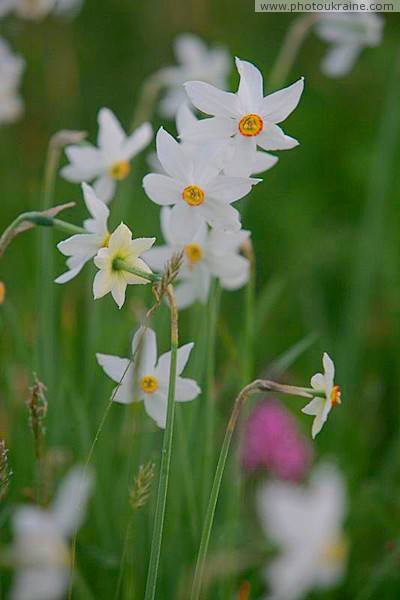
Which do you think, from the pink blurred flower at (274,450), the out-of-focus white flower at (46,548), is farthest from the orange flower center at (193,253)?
the pink blurred flower at (274,450)

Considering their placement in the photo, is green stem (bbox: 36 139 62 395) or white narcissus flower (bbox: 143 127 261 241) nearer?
white narcissus flower (bbox: 143 127 261 241)

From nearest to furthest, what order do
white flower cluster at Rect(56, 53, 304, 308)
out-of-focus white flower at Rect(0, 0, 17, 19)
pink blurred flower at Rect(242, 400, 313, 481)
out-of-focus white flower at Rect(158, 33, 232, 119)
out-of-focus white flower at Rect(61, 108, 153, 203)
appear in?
white flower cluster at Rect(56, 53, 304, 308) < out-of-focus white flower at Rect(61, 108, 153, 203) < pink blurred flower at Rect(242, 400, 313, 481) < out-of-focus white flower at Rect(0, 0, 17, 19) < out-of-focus white flower at Rect(158, 33, 232, 119)

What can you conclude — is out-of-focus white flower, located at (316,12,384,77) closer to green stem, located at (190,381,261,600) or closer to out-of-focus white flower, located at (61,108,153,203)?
out-of-focus white flower, located at (61,108,153,203)

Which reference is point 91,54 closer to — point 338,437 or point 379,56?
point 379,56

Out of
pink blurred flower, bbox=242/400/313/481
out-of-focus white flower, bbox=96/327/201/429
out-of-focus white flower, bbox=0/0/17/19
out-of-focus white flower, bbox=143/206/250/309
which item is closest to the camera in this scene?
out-of-focus white flower, bbox=96/327/201/429

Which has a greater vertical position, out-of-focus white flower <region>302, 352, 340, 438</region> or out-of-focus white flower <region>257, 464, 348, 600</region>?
out-of-focus white flower <region>302, 352, 340, 438</region>

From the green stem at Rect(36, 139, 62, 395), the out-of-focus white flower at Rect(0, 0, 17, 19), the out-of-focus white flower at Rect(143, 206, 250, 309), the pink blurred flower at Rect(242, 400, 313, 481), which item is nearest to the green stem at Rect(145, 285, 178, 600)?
the out-of-focus white flower at Rect(143, 206, 250, 309)

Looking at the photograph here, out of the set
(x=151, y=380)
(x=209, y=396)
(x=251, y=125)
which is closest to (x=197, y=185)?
(x=251, y=125)
